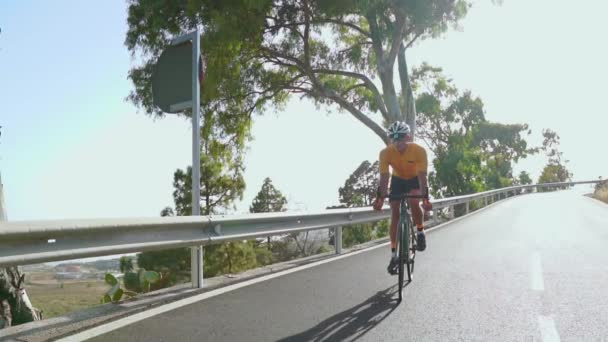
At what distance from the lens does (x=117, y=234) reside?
197 inches

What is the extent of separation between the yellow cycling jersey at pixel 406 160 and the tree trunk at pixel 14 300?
5169 millimetres

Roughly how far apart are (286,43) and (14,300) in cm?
1706

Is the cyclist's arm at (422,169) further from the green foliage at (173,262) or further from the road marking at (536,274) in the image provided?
the green foliage at (173,262)

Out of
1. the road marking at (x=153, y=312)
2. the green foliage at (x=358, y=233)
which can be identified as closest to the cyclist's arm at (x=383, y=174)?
the road marking at (x=153, y=312)

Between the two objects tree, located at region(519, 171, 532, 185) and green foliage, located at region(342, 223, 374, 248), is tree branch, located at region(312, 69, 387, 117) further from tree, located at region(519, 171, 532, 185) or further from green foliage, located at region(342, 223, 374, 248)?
tree, located at region(519, 171, 532, 185)

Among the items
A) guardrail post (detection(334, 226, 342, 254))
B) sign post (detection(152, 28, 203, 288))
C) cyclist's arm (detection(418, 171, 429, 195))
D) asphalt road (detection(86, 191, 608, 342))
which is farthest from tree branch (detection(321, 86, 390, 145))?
cyclist's arm (detection(418, 171, 429, 195))

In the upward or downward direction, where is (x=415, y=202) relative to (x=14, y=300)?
upward

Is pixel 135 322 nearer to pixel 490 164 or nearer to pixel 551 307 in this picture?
pixel 551 307

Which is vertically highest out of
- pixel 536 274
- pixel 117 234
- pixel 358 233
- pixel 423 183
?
pixel 423 183

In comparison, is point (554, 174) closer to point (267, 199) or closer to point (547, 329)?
point (267, 199)

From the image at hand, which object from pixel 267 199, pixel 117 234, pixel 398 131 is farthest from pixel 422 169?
pixel 267 199

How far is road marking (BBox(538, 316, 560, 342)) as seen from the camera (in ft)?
14.2

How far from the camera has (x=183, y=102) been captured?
7.43m

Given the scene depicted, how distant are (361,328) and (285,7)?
58.7 ft
